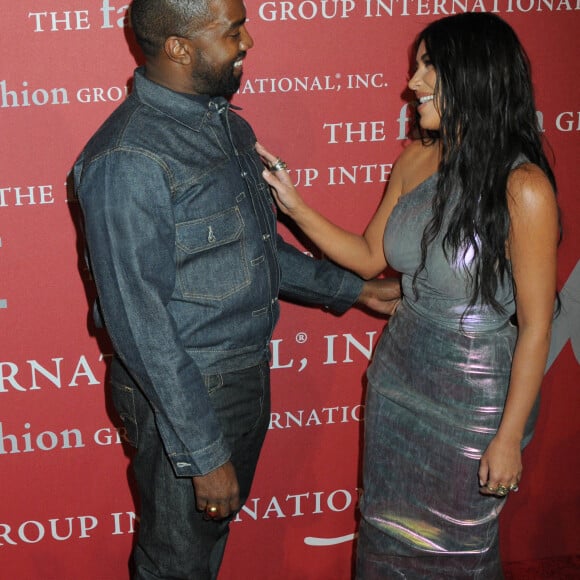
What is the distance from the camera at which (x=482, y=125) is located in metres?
1.84

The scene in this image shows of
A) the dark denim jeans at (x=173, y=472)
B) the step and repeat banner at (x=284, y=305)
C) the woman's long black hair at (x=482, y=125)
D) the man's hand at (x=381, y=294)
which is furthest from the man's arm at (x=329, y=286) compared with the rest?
the woman's long black hair at (x=482, y=125)

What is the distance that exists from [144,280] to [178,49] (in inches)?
18.4

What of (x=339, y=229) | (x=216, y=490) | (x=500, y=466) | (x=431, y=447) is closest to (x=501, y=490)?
(x=500, y=466)

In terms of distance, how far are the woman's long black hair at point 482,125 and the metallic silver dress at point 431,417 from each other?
0.20 feet

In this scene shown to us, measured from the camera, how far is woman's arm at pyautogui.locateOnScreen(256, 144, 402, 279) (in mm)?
2068

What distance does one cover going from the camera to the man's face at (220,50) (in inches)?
68.8

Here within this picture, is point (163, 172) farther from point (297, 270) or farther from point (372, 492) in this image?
point (372, 492)

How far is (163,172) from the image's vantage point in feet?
5.62

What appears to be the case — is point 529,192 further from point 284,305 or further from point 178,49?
point 284,305

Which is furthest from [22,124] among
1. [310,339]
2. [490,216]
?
[490,216]

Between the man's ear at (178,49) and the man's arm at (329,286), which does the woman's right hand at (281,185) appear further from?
the man's ear at (178,49)

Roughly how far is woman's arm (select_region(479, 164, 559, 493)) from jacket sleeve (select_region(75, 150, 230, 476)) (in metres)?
0.64

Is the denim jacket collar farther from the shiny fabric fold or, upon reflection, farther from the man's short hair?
the shiny fabric fold

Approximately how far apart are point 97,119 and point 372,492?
1151 millimetres
